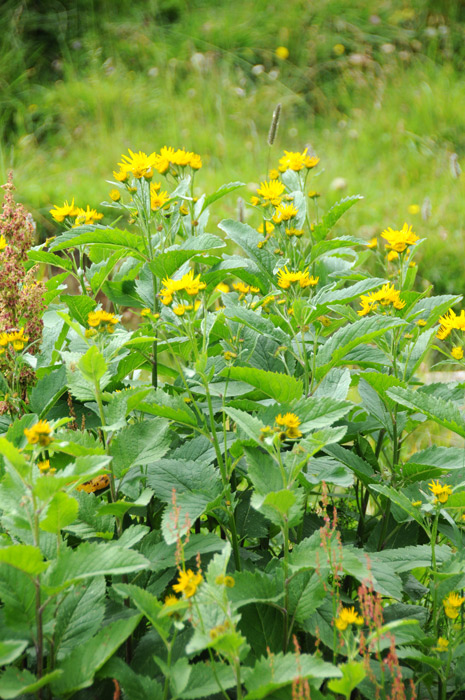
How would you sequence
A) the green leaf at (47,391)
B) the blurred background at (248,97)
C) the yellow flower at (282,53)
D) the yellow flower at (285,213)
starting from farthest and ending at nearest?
the yellow flower at (282,53) < the blurred background at (248,97) < the yellow flower at (285,213) < the green leaf at (47,391)

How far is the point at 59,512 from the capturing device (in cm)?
96

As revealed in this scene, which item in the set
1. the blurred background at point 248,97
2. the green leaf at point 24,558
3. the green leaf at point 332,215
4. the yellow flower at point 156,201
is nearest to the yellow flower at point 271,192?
the green leaf at point 332,215

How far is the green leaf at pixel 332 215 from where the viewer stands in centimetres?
151

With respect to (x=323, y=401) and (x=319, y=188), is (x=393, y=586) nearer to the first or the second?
(x=323, y=401)

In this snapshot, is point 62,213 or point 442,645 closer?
point 442,645

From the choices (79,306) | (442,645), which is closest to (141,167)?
(79,306)

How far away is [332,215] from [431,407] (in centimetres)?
50

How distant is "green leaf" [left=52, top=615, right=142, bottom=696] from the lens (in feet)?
3.11

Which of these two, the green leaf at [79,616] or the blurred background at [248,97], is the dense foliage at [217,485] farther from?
the blurred background at [248,97]

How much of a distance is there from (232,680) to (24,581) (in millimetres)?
307

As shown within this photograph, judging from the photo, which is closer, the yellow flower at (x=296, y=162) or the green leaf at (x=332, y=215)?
Answer: the green leaf at (x=332, y=215)

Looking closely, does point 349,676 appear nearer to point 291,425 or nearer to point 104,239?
point 291,425

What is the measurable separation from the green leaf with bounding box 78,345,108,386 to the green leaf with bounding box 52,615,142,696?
34 cm

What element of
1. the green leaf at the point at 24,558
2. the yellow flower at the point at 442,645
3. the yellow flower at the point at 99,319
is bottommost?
the yellow flower at the point at 442,645
